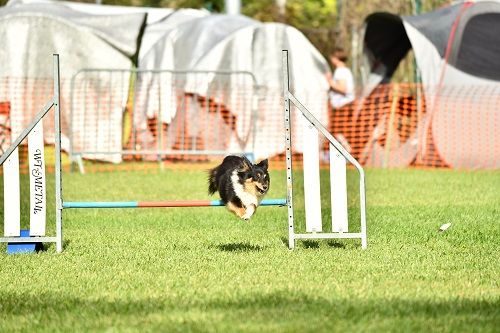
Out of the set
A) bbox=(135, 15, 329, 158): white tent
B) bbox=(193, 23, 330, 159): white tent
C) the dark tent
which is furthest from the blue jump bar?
bbox=(193, 23, 330, 159): white tent

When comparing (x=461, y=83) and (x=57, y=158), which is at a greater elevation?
(x=461, y=83)

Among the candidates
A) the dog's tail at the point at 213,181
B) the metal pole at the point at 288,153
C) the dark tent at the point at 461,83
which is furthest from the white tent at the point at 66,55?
the metal pole at the point at 288,153

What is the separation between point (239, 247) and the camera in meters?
8.16

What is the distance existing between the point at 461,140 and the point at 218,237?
31.7 feet

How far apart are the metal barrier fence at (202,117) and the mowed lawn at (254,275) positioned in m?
7.06

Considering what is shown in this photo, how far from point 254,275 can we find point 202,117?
1258cm

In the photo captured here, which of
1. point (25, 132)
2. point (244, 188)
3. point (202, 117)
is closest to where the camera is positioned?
point (25, 132)

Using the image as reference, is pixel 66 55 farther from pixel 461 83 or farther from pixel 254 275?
pixel 254 275

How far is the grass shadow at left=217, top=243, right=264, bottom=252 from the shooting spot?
7.97m

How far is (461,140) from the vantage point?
58.5 ft

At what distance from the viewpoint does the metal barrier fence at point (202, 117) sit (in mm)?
18375

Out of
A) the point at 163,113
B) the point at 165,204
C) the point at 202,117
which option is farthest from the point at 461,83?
the point at 165,204

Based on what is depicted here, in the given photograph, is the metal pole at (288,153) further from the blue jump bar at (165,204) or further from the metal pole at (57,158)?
the metal pole at (57,158)

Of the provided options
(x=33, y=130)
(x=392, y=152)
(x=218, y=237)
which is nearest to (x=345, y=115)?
(x=392, y=152)
